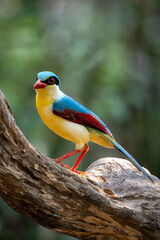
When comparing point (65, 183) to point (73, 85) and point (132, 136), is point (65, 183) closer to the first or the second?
point (73, 85)

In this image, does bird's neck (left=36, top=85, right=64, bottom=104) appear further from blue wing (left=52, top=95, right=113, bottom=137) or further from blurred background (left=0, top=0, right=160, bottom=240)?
blurred background (left=0, top=0, right=160, bottom=240)

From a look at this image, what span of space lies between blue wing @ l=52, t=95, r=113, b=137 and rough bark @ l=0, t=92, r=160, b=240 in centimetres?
53

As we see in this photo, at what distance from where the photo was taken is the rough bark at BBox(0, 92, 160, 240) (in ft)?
9.78

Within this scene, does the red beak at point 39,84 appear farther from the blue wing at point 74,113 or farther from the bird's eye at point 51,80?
the blue wing at point 74,113

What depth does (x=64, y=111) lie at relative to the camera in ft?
11.8

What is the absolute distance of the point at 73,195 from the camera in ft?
11.1

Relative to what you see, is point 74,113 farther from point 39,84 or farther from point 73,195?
point 73,195

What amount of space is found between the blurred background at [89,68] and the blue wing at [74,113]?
→ 2623 mm

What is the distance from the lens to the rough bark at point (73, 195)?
2980 mm

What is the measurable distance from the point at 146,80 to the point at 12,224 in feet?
13.8

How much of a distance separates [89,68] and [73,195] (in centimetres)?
427

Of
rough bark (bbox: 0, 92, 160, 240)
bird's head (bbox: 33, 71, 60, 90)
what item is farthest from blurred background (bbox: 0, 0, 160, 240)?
bird's head (bbox: 33, 71, 60, 90)

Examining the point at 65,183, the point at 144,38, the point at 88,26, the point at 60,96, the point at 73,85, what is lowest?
the point at 65,183

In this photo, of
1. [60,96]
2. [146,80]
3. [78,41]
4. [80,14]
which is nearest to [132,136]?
[146,80]
